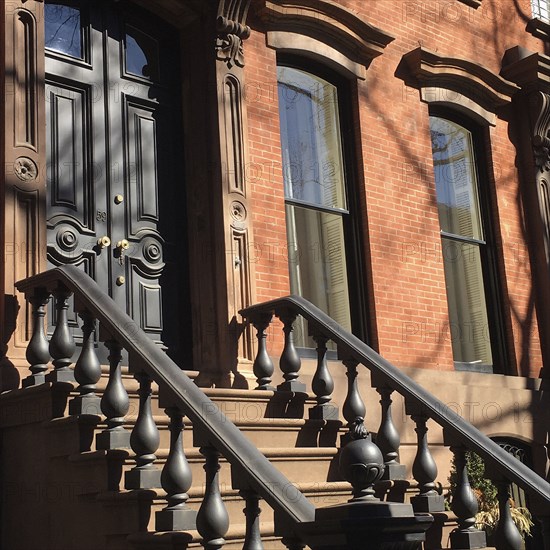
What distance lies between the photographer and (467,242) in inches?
421

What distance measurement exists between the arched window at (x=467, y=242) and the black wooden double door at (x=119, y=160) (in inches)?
140

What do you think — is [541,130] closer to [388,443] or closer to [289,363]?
[289,363]

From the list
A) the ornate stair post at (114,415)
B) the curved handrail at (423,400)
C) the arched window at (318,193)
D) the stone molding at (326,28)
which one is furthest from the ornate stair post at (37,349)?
the stone molding at (326,28)

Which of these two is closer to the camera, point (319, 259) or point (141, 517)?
point (141, 517)

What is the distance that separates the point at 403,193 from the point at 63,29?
3795 mm

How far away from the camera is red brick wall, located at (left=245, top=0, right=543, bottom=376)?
8.57m

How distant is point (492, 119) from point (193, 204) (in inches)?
176

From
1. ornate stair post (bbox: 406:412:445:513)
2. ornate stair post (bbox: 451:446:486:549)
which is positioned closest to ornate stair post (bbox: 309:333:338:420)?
ornate stair post (bbox: 406:412:445:513)

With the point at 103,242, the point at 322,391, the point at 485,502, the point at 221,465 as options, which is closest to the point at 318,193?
the point at 103,242

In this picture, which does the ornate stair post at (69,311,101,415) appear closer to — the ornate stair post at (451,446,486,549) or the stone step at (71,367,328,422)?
the stone step at (71,367,328,422)

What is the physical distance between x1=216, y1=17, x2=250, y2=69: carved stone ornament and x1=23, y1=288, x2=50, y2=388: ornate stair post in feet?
10.0

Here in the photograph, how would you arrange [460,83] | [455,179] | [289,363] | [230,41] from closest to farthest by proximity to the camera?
1. [289,363]
2. [230,41]
3. [460,83]
4. [455,179]

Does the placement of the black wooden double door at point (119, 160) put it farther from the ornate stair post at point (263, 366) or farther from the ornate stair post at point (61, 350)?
the ornate stair post at point (61, 350)

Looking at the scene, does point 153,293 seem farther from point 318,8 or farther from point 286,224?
point 318,8
